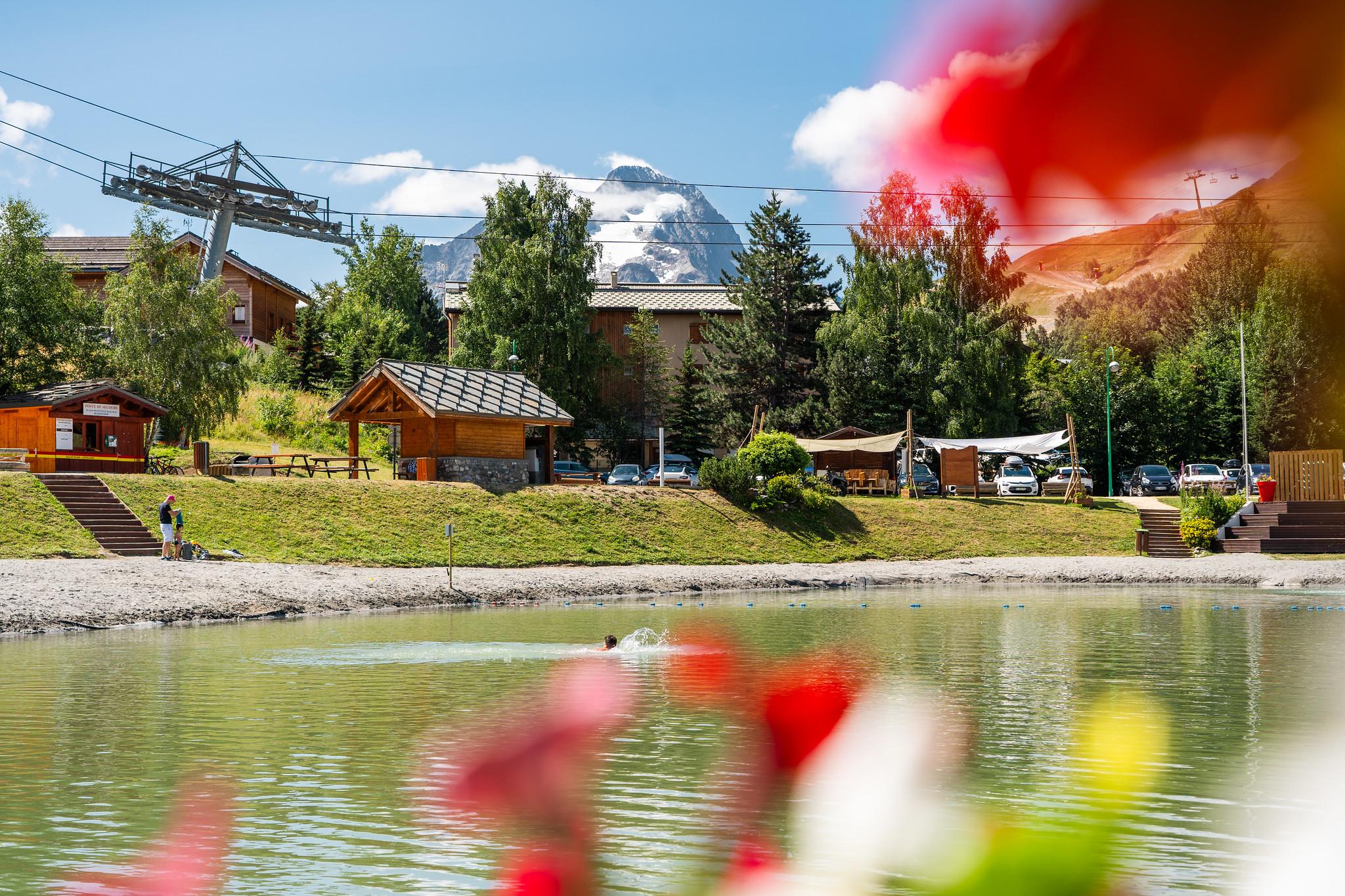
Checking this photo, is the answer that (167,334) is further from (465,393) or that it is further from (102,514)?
(102,514)

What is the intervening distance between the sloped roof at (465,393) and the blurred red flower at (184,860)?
40.2m

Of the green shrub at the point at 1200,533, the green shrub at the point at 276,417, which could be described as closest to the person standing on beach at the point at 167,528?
the green shrub at the point at 276,417

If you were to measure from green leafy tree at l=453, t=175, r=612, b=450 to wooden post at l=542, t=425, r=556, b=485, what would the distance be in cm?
1427

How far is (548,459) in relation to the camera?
58781 millimetres

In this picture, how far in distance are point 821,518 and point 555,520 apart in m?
13.3

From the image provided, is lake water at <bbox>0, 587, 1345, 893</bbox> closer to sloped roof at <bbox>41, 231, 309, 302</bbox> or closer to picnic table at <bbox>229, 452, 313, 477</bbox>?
picnic table at <bbox>229, 452, 313, 477</bbox>

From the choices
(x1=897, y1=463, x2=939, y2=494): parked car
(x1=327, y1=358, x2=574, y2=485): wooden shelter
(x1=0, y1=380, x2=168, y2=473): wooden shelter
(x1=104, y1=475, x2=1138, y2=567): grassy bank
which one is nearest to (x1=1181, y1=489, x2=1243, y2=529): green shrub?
(x1=104, y1=475, x2=1138, y2=567): grassy bank

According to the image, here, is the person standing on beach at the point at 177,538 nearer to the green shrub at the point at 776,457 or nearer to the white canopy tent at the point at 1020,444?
the green shrub at the point at 776,457

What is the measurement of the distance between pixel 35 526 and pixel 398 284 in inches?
2642

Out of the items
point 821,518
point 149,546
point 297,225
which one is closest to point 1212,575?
point 821,518

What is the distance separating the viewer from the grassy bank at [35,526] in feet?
121

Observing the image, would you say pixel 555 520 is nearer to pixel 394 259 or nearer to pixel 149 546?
pixel 149 546

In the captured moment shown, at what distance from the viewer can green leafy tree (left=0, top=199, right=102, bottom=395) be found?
53.1 meters

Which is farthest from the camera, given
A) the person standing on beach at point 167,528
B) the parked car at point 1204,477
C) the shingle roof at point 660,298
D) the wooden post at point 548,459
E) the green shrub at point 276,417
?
the shingle roof at point 660,298
